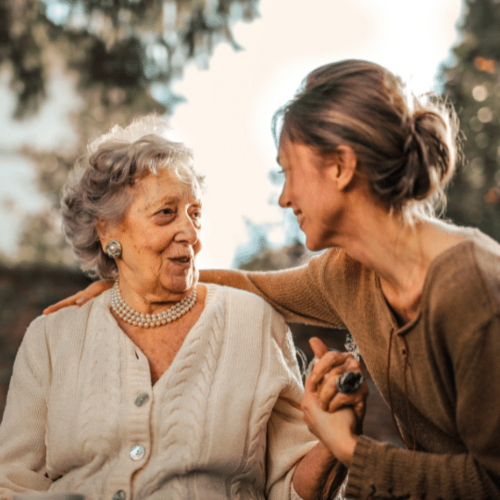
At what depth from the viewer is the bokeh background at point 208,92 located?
140 inches

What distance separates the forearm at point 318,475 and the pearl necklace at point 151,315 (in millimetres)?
670

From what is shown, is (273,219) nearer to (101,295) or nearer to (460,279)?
(101,295)

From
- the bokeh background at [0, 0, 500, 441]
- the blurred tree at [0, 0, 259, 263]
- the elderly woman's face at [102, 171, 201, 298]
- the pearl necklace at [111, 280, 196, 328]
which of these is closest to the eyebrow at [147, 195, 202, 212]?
the elderly woman's face at [102, 171, 201, 298]

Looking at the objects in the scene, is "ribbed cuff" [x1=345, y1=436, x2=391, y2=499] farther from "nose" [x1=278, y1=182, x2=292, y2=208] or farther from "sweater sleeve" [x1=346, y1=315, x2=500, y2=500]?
"nose" [x1=278, y1=182, x2=292, y2=208]

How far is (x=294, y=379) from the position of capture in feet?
6.07

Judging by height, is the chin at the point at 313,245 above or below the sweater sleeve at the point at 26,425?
above

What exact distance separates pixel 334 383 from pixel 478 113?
109 inches

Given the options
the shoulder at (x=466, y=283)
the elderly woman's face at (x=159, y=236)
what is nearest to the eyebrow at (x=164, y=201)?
the elderly woman's face at (x=159, y=236)

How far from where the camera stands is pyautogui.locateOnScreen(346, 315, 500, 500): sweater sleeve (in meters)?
1.23

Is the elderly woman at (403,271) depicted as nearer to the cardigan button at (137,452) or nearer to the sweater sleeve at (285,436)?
the sweater sleeve at (285,436)

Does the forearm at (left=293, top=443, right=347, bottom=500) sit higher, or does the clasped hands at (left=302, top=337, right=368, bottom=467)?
the clasped hands at (left=302, top=337, right=368, bottom=467)

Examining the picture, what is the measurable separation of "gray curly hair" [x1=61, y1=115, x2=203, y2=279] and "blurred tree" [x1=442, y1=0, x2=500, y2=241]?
7.53ft

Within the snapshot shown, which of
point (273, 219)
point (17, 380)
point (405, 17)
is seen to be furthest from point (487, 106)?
point (17, 380)

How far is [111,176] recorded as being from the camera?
1854 mm
